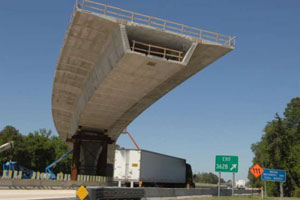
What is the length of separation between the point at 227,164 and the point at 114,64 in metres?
11.2

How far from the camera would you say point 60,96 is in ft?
134

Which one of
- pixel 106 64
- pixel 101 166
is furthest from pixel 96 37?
pixel 101 166

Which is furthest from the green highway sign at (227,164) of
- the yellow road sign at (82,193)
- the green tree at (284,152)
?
the green tree at (284,152)

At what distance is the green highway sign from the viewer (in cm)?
2575

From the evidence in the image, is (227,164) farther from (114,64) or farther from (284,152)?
(284,152)

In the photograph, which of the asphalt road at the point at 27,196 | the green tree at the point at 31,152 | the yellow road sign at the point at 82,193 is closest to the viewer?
the yellow road sign at the point at 82,193

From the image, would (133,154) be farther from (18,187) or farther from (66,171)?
(66,171)

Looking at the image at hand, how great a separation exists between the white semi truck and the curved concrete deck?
594cm

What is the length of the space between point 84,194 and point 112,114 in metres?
26.9

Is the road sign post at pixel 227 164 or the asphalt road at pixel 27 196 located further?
the road sign post at pixel 227 164

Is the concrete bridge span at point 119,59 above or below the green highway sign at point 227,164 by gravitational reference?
above

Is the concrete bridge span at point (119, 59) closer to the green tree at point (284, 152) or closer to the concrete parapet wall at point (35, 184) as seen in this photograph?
the concrete parapet wall at point (35, 184)

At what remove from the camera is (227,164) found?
85.6ft

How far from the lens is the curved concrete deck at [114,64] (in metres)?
24.3
